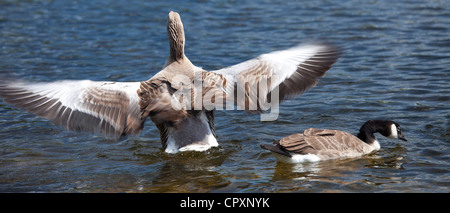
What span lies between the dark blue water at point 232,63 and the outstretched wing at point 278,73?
0.91m

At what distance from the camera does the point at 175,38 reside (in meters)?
9.30

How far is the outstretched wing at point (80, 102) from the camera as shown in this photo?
8.09m

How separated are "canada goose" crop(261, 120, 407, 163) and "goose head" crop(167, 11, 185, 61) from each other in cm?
206

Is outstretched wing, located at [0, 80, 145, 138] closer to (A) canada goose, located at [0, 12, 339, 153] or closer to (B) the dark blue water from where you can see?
(A) canada goose, located at [0, 12, 339, 153]

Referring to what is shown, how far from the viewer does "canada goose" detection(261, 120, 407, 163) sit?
820cm

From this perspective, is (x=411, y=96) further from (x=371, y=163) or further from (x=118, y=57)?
(x=118, y=57)

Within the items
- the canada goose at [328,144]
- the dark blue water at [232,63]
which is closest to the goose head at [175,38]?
the dark blue water at [232,63]

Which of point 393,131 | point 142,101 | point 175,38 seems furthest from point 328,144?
point 175,38

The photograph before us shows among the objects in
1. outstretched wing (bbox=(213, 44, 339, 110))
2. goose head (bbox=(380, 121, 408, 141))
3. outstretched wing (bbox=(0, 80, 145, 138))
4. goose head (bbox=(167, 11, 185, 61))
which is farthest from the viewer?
goose head (bbox=(167, 11, 185, 61))

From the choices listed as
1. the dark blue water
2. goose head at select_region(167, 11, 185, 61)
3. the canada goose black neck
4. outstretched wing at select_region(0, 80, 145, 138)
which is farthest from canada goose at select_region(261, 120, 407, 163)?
goose head at select_region(167, 11, 185, 61)

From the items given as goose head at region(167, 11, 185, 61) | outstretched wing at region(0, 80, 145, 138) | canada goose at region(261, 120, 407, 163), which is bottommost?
canada goose at region(261, 120, 407, 163)

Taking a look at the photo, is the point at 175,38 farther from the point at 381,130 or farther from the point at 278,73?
the point at 381,130

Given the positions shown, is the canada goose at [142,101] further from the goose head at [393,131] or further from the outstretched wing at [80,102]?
the goose head at [393,131]

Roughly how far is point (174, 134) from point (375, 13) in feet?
32.0
